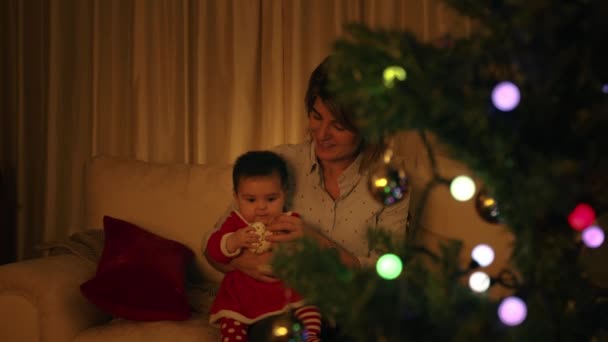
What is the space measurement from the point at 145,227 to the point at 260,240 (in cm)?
66

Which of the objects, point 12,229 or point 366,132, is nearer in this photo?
point 366,132

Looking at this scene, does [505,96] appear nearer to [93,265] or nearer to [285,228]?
[285,228]

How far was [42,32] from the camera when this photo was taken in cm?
330

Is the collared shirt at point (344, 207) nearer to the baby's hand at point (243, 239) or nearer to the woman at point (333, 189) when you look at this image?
the woman at point (333, 189)

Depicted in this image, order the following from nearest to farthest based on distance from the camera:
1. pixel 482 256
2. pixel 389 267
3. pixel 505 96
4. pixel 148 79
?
pixel 505 96 → pixel 389 267 → pixel 482 256 → pixel 148 79

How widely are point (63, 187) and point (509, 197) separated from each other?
10.1ft

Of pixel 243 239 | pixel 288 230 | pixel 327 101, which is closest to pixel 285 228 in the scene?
pixel 288 230

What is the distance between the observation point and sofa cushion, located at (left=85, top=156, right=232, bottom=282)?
86.2 inches

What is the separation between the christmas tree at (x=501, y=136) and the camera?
0.71 meters

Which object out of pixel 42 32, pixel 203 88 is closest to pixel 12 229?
pixel 42 32

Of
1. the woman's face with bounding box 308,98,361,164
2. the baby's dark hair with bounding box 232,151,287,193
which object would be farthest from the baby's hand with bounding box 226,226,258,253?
the woman's face with bounding box 308,98,361,164

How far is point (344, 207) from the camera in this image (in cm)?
188

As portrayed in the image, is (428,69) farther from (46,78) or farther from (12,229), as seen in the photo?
(12,229)

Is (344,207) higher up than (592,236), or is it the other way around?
(592,236)
